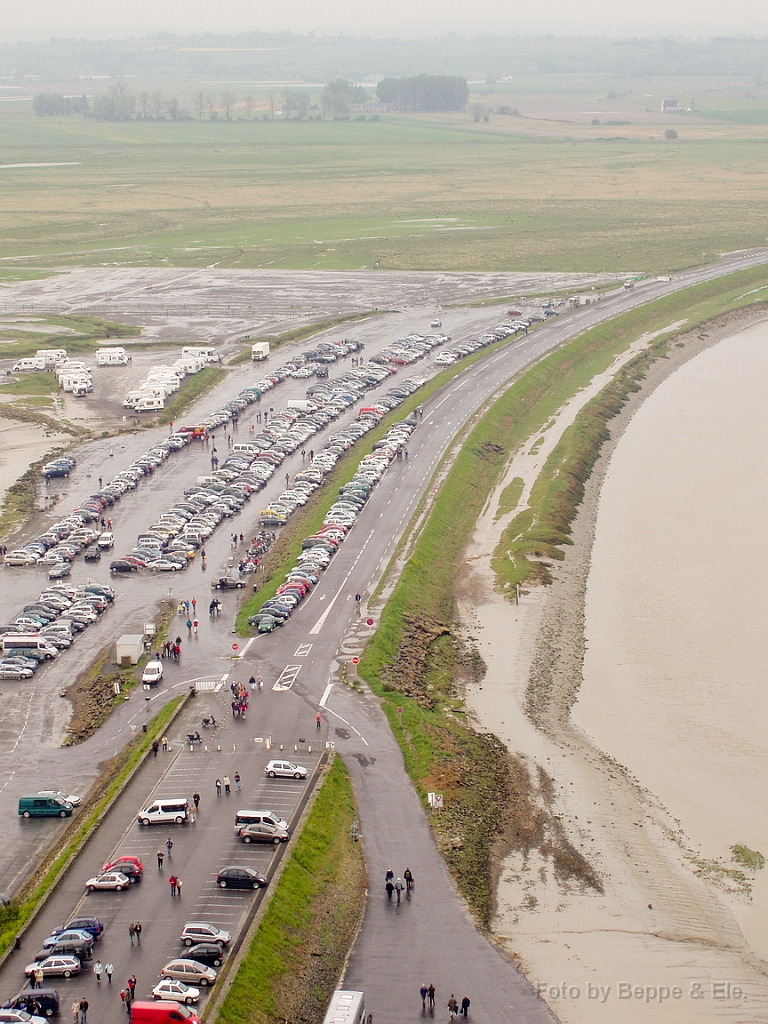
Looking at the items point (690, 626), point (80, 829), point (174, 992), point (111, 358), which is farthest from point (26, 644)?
point (111, 358)

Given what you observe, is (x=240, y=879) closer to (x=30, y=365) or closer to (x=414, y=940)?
(x=414, y=940)


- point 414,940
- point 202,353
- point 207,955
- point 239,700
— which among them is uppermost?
point 202,353

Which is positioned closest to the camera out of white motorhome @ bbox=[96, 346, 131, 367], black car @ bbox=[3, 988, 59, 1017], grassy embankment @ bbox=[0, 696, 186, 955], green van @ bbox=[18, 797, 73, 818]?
black car @ bbox=[3, 988, 59, 1017]

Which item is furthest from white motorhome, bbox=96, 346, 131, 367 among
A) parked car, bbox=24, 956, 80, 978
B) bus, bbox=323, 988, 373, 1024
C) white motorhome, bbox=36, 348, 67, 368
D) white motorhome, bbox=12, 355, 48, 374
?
bus, bbox=323, 988, 373, 1024

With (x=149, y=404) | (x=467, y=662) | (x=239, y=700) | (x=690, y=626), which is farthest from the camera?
(x=149, y=404)

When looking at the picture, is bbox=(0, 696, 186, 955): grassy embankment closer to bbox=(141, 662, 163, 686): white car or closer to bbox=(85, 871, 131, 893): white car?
bbox=(85, 871, 131, 893): white car

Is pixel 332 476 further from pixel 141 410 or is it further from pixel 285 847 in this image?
pixel 285 847
